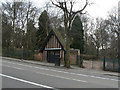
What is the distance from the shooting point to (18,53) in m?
36.9

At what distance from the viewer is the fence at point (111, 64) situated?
2041 cm

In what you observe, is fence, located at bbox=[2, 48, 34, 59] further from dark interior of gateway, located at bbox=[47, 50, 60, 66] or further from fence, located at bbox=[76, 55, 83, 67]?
fence, located at bbox=[76, 55, 83, 67]

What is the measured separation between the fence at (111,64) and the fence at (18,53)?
1702cm

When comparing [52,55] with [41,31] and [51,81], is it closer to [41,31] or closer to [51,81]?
[41,31]

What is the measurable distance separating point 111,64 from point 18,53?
895 inches

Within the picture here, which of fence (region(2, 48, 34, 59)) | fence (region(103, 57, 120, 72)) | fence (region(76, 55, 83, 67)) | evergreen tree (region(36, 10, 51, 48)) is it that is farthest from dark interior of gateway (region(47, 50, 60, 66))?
evergreen tree (region(36, 10, 51, 48))

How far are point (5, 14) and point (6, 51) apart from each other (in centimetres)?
907

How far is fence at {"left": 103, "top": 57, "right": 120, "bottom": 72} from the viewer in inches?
803

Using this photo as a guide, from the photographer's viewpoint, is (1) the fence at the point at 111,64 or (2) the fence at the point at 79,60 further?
(2) the fence at the point at 79,60

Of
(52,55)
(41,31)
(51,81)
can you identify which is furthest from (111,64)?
(41,31)

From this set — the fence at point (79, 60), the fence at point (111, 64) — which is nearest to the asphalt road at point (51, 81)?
the fence at point (111, 64)

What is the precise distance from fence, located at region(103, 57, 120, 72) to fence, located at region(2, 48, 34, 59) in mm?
17022

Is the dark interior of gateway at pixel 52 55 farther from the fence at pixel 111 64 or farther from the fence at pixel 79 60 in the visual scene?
the fence at pixel 111 64

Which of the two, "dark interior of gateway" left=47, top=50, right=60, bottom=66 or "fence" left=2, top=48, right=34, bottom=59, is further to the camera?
"fence" left=2, top=48, right=34, bottom=59
